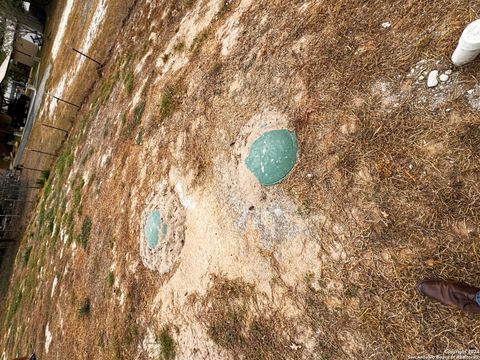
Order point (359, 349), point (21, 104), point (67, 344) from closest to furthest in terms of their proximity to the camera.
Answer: point (359, 349), point (67, 344), point (21, 104)

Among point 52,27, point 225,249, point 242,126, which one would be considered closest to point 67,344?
point 225,249

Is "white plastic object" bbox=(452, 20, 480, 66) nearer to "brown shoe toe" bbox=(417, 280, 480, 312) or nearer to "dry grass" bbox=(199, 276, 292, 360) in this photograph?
"brown shoe toe" bbox=(417, 280, 480, 312)

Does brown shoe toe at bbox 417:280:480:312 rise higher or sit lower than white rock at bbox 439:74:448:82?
lower

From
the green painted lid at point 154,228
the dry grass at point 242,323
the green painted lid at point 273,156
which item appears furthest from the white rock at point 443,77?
the green painted lid at point 154,228

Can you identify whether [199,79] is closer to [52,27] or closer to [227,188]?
[227,188]

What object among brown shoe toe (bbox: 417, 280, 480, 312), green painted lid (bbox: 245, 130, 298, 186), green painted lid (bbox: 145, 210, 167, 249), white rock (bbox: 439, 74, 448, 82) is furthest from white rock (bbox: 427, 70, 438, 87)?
green painted lid (bbox: 145, 210, 167, 249)

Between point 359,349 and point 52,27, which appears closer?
point 359,349
